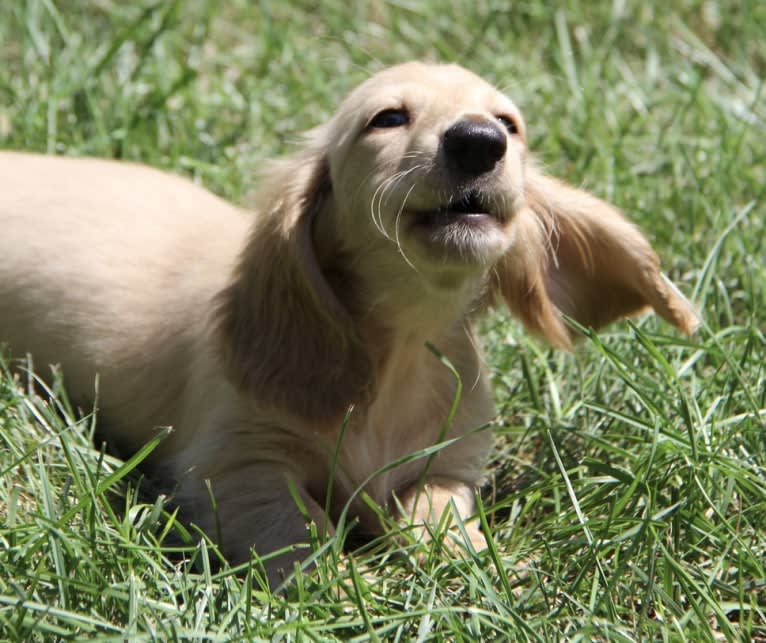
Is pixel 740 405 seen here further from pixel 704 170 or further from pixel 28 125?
pixel 28 125

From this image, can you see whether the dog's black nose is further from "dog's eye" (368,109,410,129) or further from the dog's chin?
"dog's eye" (368,109,410,129)

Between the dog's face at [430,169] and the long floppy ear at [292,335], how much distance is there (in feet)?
0.50

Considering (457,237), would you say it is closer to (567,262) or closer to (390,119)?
(390,119)

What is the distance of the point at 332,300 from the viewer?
338cm

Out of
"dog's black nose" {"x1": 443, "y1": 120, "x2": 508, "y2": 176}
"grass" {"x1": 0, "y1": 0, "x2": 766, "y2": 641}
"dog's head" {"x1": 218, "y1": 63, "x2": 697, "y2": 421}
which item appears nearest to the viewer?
"grass" {"x1": 0, "y1": 0, "x2": 766, "y2": 641}

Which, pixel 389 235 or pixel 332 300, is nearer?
pixel 389 235

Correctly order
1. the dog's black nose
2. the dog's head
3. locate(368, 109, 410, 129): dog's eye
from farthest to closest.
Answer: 1. locate(368, 109, 410, 129): dog's eye
2. the dog's head
3. the dog's black nose

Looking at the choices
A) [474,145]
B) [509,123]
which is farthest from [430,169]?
[509,123]

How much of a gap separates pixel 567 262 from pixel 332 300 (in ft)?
2.83

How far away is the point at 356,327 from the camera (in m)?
3.45

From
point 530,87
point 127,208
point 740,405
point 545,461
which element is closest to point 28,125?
point 127,208

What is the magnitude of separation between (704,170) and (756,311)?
3.48 feet

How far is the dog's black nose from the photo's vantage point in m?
3.01

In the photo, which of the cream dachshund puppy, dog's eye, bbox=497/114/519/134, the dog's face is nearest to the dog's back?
the cream dachshund puppy
